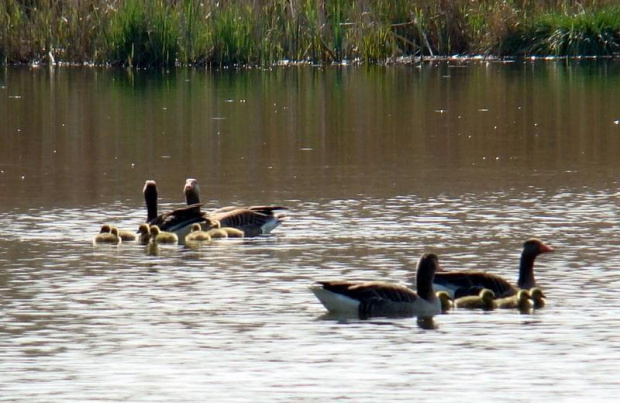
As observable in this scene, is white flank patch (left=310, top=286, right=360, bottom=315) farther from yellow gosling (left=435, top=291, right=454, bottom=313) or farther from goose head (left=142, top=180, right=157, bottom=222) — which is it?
goose head (left=142, top=180, right=157, bottom=222)

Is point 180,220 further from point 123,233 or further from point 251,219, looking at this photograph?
point 251,219

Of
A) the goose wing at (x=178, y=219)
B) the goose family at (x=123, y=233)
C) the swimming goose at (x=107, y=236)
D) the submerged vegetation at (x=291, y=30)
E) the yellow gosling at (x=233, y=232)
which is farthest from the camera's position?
the submerged vegetation at (x=291, y=30)

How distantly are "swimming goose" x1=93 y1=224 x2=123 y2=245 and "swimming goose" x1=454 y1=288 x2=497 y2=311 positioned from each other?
392 cm

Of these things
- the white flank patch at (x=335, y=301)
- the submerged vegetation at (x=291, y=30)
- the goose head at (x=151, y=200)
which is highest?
the submerged vegetation at (x=291, y=30)

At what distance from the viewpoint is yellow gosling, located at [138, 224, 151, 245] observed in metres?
14.3

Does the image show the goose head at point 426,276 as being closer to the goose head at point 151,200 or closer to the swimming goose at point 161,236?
the swimming goose at point 161,236

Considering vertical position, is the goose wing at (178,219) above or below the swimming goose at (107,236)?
above

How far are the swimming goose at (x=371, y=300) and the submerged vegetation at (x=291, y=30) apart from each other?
24551mm

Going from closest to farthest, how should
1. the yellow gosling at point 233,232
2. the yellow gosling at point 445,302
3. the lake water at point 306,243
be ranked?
the lake water at point 306,243, the yellow gosling at point 445,302, the yellow gosling at point 233,232

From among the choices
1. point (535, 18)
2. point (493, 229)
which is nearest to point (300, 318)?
point (493, 229)

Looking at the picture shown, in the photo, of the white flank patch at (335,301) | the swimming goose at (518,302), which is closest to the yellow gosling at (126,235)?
the white flank patch at (335,301)

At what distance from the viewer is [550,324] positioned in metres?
10.4

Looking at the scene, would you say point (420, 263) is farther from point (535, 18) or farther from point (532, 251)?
point (535, 18)

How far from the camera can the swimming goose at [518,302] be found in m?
10.9
